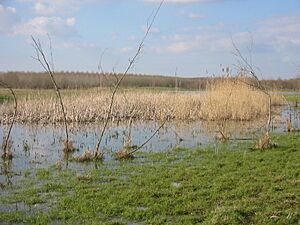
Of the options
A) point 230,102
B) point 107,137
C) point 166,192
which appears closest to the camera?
point 166,192

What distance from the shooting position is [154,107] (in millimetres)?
23359

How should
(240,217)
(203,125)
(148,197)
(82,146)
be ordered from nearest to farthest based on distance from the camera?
(240,217) < (148,197) < (82,146) < (203,125)

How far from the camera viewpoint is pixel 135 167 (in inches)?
406

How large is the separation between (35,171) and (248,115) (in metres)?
14.1

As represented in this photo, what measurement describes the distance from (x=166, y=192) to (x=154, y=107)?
619 inches

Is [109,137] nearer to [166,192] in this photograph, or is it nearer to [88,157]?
[88,157]

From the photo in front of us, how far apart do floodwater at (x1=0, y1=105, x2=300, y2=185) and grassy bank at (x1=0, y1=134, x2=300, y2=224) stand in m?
1.42

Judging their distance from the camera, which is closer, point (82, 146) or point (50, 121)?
point (82, 146)

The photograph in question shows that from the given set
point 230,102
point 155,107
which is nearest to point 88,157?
point 230,102

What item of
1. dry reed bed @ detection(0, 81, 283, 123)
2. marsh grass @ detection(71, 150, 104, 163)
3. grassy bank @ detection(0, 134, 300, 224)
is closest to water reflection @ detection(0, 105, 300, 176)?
marsh grass @ detection(71, 150, 104, 163)

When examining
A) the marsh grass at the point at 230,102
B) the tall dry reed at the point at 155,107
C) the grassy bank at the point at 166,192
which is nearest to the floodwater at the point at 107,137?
the marsh grass at the point at 230,102

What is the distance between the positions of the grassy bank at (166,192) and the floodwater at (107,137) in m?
1.42

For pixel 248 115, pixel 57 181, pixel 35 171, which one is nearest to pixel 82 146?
pixel 35 171

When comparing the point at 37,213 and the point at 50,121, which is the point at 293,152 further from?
the point at 50,121
